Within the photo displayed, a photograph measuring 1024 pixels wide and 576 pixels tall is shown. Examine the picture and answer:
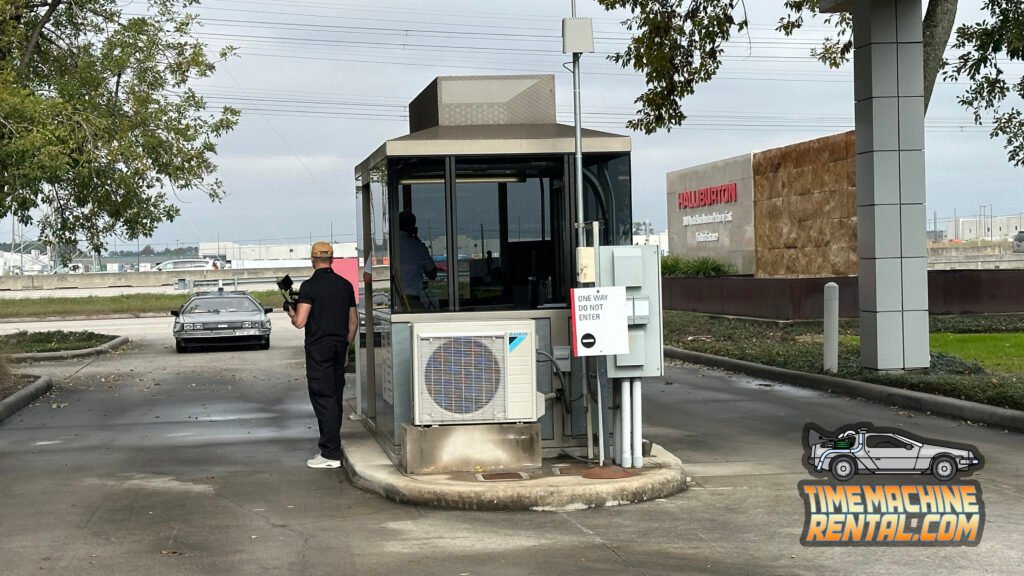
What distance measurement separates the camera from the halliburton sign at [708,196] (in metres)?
35.2

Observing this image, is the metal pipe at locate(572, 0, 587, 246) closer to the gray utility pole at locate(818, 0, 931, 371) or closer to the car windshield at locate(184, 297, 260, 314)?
the gray utility pole at locate(818, 0, 931, 371)

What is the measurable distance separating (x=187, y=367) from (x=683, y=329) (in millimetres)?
9991

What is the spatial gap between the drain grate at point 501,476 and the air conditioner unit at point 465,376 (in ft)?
1.34

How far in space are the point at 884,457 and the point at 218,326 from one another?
748 inches

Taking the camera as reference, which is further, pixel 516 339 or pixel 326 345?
pixel 326 345

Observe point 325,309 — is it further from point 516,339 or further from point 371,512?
point 371,512

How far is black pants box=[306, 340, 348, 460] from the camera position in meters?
10.2

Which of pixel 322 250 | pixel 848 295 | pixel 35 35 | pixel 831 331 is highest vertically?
pixel 35 35

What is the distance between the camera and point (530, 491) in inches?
335

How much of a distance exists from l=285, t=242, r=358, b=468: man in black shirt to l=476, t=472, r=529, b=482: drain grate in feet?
5.81

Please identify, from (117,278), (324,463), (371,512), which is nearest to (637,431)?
(371,512)

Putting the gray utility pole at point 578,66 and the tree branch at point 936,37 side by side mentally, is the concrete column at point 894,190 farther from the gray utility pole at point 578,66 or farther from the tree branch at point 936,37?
the gray utility pole at point 578,66

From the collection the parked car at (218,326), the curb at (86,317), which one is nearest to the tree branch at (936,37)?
the parked car at (218,326)

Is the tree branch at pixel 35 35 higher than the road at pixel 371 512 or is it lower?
higher
